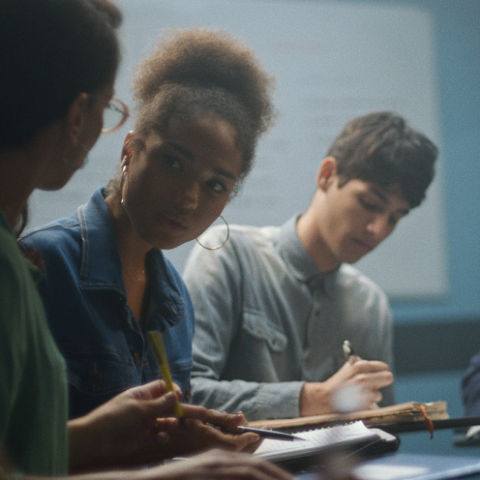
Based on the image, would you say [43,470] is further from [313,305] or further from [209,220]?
[313,305]

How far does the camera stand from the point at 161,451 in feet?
1.97

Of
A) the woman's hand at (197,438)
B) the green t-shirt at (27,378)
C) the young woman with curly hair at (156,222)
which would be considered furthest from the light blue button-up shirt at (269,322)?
the green t-shirt at (27,378)

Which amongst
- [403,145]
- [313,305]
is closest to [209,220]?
[313,305]

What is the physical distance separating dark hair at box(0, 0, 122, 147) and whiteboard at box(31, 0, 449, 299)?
617 mm

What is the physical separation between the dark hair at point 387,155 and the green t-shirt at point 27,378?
27.0 inches

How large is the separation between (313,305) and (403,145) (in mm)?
339

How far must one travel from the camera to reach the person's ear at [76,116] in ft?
1.64

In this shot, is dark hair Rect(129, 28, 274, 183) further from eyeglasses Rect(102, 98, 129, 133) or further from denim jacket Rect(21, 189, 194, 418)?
denim jacket Rect(21, 189, 194, 418)

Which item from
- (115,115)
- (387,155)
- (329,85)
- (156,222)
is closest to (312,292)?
(387,155)

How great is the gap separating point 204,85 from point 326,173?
0.37 m

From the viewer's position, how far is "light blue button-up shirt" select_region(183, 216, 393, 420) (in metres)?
0.87

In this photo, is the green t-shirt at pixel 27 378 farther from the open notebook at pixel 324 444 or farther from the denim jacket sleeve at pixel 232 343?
the denim jacket sleeve at pixel 232 343

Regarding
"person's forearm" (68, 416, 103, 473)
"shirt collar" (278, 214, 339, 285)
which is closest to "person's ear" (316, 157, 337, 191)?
"shirt collar" (278, 214, 339, 285)

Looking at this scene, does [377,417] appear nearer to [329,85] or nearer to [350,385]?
[350,385]
